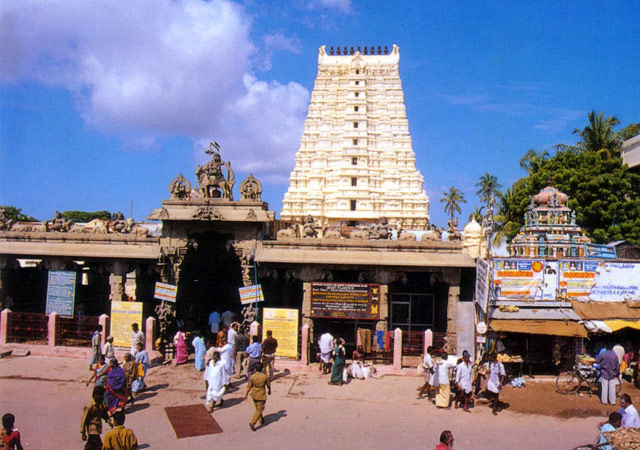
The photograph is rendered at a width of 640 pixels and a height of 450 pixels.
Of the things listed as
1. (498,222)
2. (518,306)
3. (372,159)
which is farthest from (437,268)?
(372,159)

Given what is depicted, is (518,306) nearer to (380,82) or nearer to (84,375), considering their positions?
(84,375)

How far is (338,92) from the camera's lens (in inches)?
2304

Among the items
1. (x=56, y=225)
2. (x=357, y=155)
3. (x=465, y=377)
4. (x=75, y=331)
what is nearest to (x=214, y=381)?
(x=465, y=377)

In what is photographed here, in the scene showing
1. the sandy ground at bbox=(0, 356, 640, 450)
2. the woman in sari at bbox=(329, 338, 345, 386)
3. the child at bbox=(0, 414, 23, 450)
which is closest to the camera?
the child at bbox=(0, 414, 23, 450)

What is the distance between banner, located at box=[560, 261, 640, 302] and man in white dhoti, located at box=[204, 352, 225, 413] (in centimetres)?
1044

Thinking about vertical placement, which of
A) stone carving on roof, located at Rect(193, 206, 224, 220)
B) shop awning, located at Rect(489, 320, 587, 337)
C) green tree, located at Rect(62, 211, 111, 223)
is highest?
green tree, located at Rect(62, 211, 111, 223)

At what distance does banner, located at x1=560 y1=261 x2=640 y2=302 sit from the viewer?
50.5ft

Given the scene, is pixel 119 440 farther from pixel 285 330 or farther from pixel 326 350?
pixel 285 330

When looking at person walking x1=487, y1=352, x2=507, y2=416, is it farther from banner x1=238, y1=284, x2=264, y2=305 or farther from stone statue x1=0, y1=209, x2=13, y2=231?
stone statue x1=0, y1=209, x2=13, y2=231

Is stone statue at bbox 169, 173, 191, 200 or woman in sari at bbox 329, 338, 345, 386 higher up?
stone statue at bbox 169, 173, 191, 200

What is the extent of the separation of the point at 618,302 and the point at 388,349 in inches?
282

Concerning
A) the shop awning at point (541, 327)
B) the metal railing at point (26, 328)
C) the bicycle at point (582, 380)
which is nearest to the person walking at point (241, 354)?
the shop awning at point (541, 327)

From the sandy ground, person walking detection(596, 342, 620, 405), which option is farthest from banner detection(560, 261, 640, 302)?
person walking detection(596, 342, 620, 405)

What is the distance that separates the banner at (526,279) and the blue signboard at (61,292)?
14.1 metres
